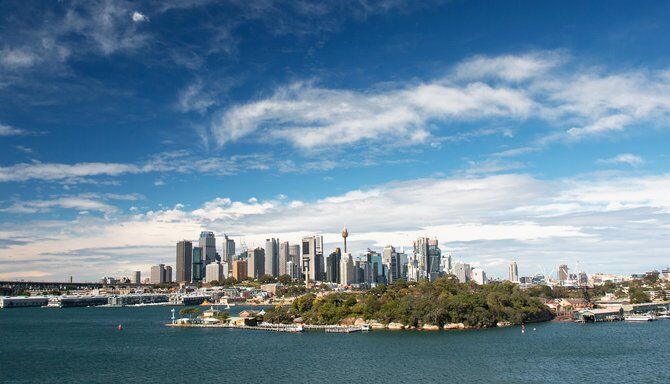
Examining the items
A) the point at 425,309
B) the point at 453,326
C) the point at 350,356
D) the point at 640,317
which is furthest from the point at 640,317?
the point at 350,356

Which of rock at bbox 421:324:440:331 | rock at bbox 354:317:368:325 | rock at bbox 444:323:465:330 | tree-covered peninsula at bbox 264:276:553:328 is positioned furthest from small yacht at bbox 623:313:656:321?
rock at bbox 354:317:368:325

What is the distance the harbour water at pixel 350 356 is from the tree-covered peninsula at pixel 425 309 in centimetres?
394

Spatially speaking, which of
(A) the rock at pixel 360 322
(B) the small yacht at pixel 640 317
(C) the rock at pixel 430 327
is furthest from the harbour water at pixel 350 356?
(B) the small yacht at pixel 640 317

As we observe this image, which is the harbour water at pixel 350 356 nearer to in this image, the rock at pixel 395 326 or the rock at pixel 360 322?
the rock at pixel 395 326

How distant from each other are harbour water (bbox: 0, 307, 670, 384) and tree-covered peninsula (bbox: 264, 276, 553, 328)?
12.9ft

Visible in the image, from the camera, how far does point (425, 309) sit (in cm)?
7156

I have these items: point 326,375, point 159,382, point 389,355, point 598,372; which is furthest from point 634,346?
point 159,382

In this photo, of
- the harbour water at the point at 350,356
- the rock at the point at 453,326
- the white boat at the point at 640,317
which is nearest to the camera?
the harbour water at the point at 350,356

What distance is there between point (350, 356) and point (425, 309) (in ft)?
76.2

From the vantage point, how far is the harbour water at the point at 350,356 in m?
41.3

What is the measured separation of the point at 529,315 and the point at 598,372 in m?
39.4

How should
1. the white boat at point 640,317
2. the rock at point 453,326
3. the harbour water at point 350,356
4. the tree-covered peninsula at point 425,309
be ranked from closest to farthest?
the harbour water at point 350,356 < the rock at point 453,326 < the tree-covered peninsula at point 425,309 < the white boat at point 640,317

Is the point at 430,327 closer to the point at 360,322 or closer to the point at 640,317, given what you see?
the point at 360,322

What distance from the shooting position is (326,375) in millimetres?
41938
